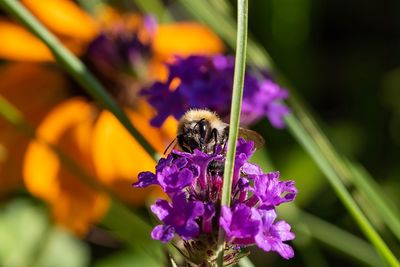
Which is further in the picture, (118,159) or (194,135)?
(118,159)

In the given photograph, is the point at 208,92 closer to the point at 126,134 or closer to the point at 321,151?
the point at 321,151

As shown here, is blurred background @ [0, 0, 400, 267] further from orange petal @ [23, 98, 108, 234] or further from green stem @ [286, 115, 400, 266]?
green stem @ [286, 115, 400, 266]

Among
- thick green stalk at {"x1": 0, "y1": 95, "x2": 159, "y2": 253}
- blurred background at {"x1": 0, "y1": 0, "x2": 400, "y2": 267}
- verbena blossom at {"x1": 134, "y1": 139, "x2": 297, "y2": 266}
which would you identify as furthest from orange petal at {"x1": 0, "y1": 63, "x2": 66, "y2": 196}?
verbena blossom at {"x1": 134, "y1": 139, "x2": 297, "y2": 266}

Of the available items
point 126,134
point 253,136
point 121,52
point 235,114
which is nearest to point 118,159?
point 126,134

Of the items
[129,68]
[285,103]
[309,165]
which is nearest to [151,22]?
[129,68]

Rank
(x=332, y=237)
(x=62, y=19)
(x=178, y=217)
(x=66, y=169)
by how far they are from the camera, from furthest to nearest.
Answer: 1. (x=62, y=19)
2. (x=66, y=169)
3. (x=332, y=237)
4. (x=178, y=217)

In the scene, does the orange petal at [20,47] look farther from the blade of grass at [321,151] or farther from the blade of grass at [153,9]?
the blade of grass at [321,151]

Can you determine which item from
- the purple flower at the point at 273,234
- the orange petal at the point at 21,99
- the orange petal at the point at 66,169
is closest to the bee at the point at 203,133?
the purple flower at the point at 273,234

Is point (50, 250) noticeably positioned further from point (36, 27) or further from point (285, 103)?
point (36, 27)
